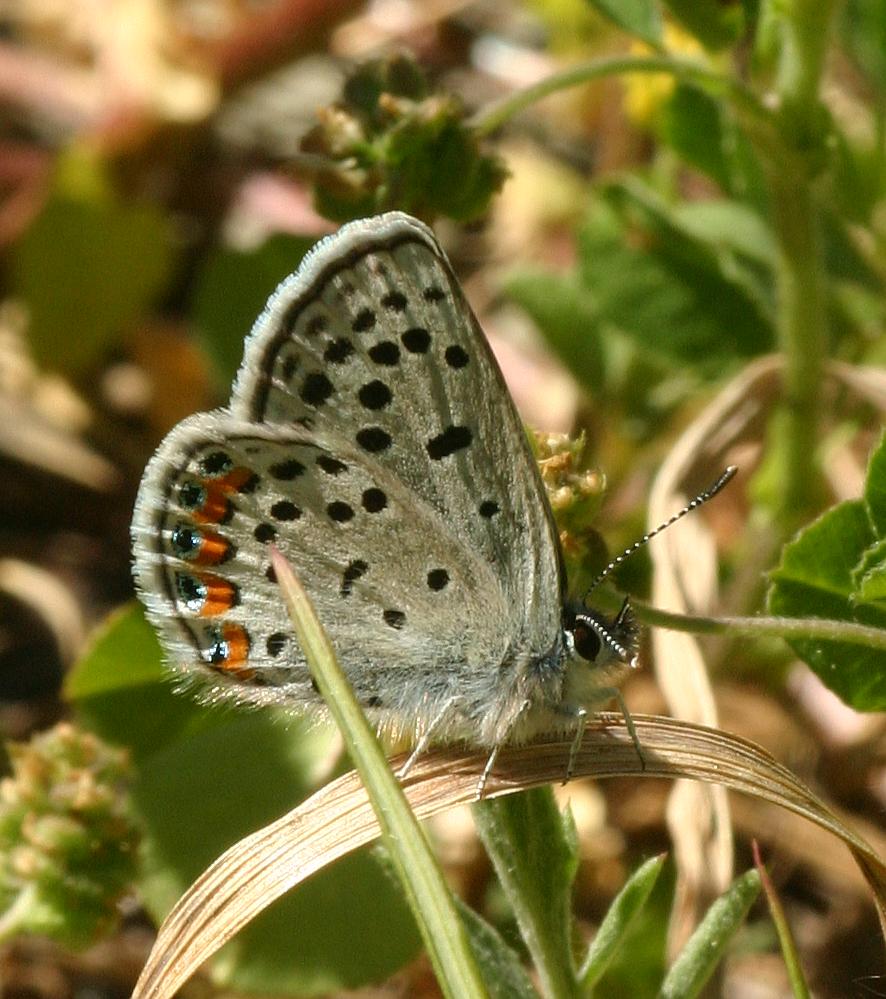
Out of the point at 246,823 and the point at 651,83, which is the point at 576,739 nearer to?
the point at 246,823

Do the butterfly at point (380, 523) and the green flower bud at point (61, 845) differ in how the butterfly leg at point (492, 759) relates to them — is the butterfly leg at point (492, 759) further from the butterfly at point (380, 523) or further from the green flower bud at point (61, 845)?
the green flower bud at point (61, 845)

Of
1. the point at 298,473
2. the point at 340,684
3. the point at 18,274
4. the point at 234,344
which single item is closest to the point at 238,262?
the point at 234,344

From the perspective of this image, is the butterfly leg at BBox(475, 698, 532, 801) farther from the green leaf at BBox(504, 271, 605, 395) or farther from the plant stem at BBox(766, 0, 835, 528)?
the green leaf at BBox(504, 271, 605, 395)

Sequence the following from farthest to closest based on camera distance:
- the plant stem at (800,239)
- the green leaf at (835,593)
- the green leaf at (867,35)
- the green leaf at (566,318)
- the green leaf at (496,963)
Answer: the green leaf at (566,318), the green leaf at (867,35), the plant stem at (800,239), the green leaf at (835,593), the green leaf at (496,963)

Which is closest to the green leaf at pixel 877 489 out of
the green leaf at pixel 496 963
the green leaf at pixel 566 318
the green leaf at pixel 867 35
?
the green leaf at pixel 496 963

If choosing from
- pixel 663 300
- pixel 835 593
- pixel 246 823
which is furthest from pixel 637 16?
pixel 246 823

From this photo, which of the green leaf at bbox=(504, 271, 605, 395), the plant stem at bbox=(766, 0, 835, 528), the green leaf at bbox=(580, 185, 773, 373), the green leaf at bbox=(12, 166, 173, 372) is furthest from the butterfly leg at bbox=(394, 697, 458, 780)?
the green leaf at bbox=(12, 166, 173, 372)
